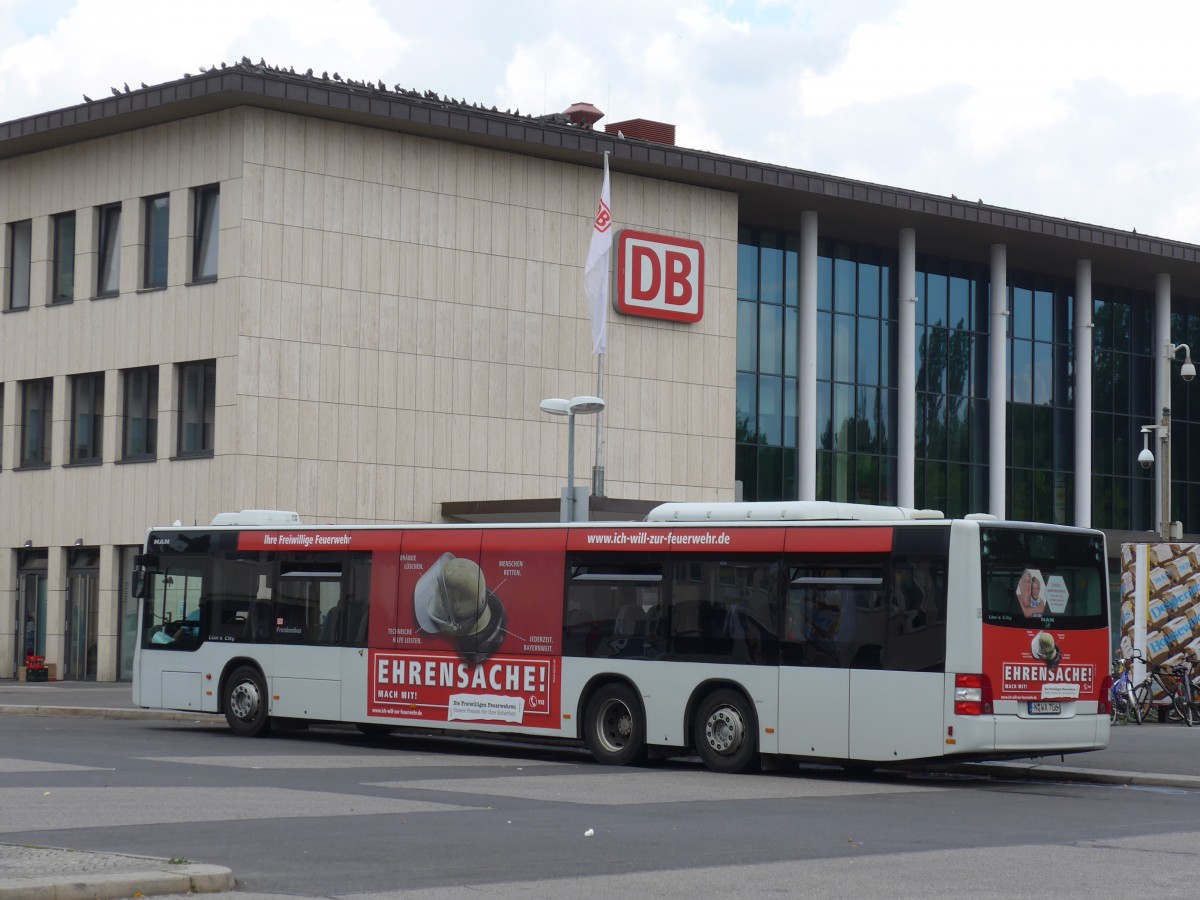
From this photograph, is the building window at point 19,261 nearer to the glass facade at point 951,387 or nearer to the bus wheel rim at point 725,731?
the glass facade at point 951,387

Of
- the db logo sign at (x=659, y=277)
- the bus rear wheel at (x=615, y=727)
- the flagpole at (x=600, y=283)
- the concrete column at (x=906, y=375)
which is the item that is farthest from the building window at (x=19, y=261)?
the bus rear wheel at (x=615, y=727)

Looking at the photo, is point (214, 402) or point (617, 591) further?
point (214, 402)

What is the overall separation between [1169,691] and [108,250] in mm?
24218

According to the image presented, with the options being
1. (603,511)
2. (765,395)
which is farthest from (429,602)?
(765,395)

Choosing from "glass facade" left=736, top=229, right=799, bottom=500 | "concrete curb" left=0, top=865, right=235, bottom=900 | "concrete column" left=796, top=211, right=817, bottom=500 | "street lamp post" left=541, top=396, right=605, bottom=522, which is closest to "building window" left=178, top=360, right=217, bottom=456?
"street lamp post" left=541, top=396, right=605, bottom=522

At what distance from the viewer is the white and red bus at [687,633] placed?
1952 centimetres

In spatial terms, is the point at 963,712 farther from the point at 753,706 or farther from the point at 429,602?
the point at 429,602

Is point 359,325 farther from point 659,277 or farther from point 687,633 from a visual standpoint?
point 687,633

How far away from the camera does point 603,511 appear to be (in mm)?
38562

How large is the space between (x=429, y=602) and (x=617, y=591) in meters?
2.93

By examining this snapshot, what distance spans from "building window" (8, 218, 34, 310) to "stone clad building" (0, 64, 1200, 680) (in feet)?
0.17

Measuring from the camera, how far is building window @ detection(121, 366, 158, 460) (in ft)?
132

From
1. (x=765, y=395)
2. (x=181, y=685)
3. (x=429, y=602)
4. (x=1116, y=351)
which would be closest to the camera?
(x=429, y=602)

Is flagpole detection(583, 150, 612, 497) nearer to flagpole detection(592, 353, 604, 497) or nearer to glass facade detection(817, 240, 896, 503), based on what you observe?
flagpole detection(592, 353, 604, 497)
